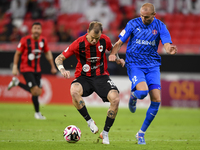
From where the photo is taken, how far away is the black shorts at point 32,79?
10.4 metres

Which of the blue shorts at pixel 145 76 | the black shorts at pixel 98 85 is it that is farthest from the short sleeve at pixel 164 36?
the black shorts at pixel 98 85

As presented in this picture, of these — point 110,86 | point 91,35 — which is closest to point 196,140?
point 110,86

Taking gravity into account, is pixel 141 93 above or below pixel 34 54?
above

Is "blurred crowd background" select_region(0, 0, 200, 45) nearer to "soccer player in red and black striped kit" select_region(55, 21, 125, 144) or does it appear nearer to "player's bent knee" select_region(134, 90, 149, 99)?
"soccer player in red and black striped kit" select_region(55, 21, 125, 144)

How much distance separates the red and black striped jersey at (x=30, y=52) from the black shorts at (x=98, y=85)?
4135 mm

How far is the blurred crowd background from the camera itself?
734 inches

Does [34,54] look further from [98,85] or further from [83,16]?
[83,16]

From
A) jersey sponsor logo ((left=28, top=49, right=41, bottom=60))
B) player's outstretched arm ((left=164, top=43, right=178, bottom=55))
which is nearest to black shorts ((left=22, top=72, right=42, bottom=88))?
jersey sponsor logo ((left=28, top=49, right=41, bottom=60))

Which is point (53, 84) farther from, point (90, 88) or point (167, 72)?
point (90, 88)

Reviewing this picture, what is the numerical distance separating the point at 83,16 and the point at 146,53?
13781mm

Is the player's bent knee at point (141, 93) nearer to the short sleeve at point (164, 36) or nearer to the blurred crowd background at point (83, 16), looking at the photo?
the short sleeve at point (164, 36)

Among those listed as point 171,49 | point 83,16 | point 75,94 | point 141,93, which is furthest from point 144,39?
point 83,16

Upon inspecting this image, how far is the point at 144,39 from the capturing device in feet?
21.5

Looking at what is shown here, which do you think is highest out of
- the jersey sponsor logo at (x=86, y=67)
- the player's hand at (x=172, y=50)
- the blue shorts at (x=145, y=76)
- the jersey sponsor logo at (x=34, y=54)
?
the player's hand at (x=172, y=50)
